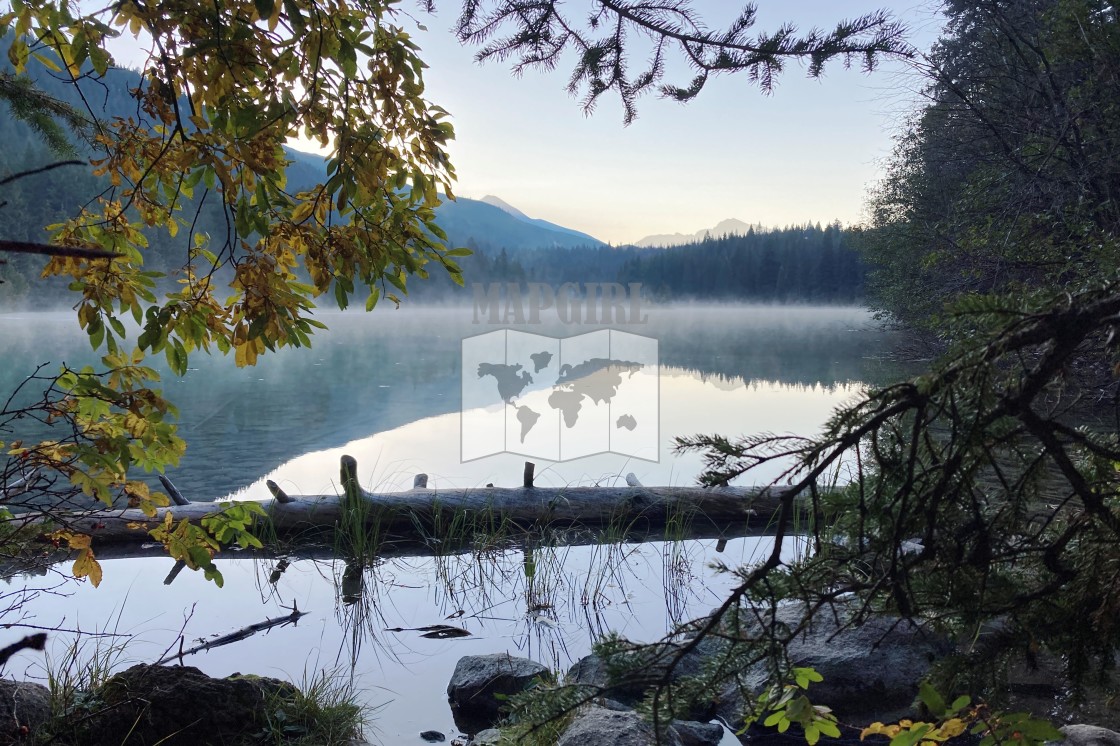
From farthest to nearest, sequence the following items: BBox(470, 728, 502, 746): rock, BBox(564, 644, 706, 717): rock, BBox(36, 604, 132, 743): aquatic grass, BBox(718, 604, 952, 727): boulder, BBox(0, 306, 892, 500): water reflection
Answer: BBox(0, 306, 892, 500): water reflection
BBox(718, 604, 952, 727): boulder
BBox(470, 728, 502, 746): rock
BBox(36, 604, 132, 743): aquatic grass
BBox(564, 644, 706, 717): rock

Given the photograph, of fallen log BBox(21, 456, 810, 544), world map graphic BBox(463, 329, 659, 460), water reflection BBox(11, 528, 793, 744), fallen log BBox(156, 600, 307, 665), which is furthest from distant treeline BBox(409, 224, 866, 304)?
fallen log BBox(156, 600, 307, 665)

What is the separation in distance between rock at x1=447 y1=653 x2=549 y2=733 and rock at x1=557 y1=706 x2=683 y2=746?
92cm

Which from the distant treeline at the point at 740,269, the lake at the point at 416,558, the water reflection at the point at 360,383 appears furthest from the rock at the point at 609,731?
the distant treeline at the point at 740,269

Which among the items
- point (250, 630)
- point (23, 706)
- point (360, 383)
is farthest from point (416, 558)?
point (360, 383)

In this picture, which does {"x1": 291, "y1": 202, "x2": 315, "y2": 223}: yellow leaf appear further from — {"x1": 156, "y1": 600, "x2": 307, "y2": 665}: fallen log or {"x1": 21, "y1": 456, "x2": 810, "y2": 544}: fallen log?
{"x1": 21, "y1": 456, "x2": 810, "y2": 544}: fallen log

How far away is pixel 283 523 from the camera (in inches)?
284

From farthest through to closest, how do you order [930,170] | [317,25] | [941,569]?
[930,170] < [317,25] < [941,569]

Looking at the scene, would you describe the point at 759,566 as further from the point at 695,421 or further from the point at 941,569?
the point at 695,421

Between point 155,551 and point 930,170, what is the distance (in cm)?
1540

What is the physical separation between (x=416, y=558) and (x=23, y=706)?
13.3ft

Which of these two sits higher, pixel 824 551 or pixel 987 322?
pixel 987 322

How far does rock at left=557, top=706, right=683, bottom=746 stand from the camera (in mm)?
2941

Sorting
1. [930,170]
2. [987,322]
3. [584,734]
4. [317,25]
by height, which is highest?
[930,170]

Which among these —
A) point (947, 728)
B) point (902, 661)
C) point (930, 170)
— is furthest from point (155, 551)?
point (930, 170)
